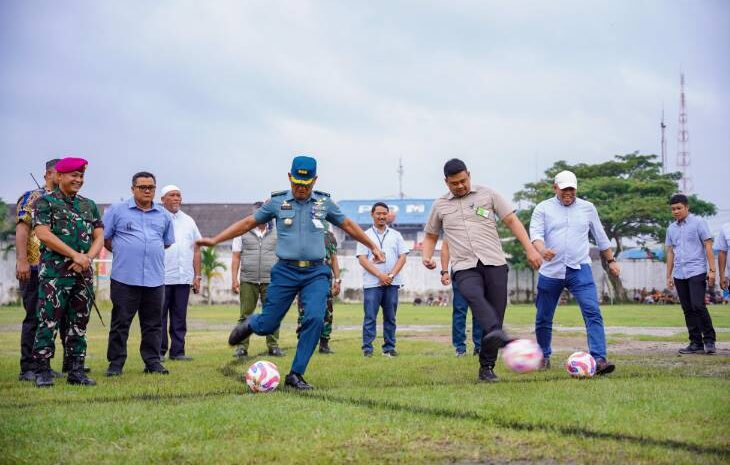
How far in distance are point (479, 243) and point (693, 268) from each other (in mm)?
4925

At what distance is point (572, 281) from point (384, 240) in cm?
371

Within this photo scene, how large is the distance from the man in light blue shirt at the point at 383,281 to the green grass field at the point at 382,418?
215cm

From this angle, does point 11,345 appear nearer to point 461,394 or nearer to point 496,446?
point 461,394

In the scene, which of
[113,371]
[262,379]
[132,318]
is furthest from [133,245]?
[262,379]

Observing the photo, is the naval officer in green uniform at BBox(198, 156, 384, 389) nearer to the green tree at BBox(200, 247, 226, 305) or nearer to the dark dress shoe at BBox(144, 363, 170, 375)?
the dark dress shoe at BBox(144, 363, 170, 375)

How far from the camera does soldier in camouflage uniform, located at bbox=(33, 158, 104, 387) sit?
25.8 feet

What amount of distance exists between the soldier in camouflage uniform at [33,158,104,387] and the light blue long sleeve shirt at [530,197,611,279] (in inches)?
198

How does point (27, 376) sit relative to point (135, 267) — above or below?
below

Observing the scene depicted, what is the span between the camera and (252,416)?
224 inches

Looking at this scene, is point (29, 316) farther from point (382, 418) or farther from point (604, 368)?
point (604, 368)

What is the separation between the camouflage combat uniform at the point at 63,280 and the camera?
25.8ft

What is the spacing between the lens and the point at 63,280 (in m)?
7.98

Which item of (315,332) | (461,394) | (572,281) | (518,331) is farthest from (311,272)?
(518,331)

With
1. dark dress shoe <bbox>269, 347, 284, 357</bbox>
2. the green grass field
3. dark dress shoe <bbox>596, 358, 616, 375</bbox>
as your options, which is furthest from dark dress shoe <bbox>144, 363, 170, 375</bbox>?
dark dress shoe <bbox>596, 358, 616, 375</bbox>
